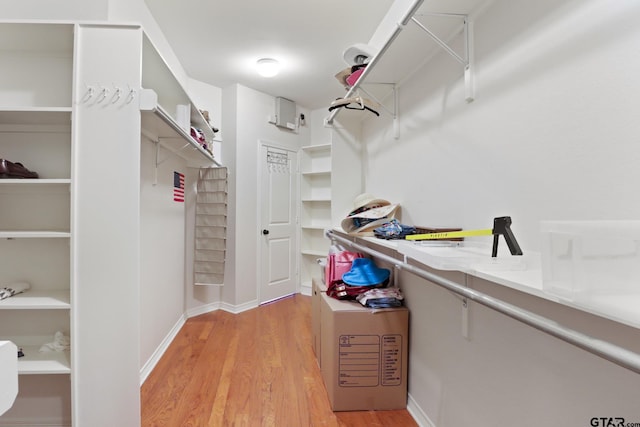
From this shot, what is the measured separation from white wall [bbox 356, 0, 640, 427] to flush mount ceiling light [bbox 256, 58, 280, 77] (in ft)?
6.14

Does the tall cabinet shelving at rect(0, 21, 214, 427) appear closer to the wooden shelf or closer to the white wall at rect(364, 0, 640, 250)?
the wooden shelf

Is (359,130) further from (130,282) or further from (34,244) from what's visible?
(34,244)

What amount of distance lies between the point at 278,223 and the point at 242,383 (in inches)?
82.8

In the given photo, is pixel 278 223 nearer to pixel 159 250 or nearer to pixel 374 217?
pixel 159 250

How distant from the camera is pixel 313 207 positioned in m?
4.13

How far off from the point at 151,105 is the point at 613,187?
172 centimetres

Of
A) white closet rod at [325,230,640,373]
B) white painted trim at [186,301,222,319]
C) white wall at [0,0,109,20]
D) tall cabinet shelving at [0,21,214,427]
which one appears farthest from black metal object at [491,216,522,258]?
white painted trim at [186,301,222,319]

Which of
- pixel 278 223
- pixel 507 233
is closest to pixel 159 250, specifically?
pixel 278 223

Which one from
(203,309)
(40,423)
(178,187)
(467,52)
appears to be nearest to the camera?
(467,52)

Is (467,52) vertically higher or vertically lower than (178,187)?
higher

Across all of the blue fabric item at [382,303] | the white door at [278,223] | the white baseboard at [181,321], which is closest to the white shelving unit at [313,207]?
the white door at [278,223]

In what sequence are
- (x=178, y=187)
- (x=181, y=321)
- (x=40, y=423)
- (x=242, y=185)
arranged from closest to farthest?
1. (x=40, y=423)
2. (x=178, y=187)
3. (x=181, y=321)
4. (x=242, y=185)

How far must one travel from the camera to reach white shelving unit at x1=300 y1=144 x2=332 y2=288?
4.02m

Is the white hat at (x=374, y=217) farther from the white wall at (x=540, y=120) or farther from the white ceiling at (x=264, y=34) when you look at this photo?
the white ceiling at (x=264, y=34)
